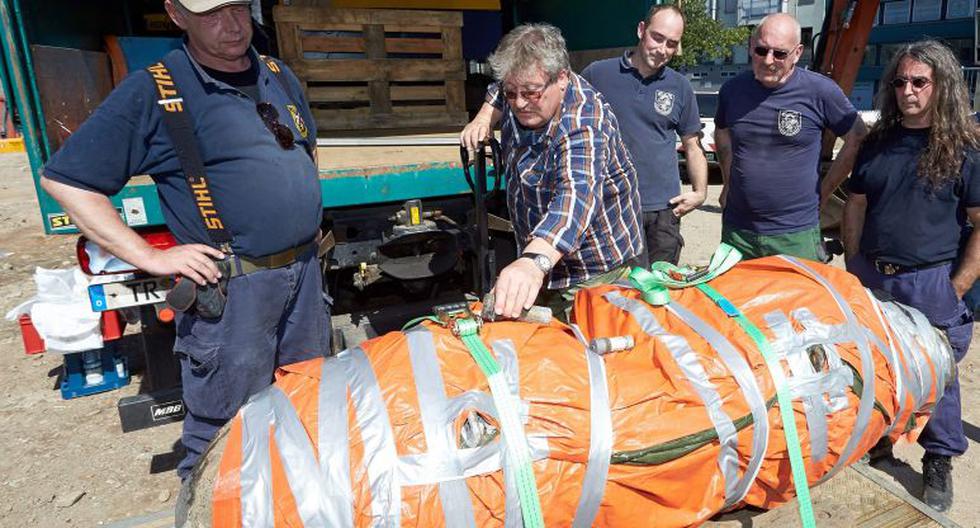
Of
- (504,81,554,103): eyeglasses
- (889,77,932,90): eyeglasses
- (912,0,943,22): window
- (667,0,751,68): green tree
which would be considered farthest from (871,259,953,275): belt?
(667,0,751,68): green tree

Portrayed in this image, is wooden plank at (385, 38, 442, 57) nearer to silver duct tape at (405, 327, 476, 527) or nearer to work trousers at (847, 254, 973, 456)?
work trousers at (847, 254, 973, 456)

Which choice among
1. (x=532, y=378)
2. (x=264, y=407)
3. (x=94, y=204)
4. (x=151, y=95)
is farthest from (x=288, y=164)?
(x=532, y=378)

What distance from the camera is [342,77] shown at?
4.05 metres

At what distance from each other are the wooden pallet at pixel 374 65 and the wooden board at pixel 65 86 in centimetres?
105

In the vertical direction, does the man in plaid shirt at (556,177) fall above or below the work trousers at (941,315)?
above

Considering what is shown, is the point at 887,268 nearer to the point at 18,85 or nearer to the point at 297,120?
the point at 297,120

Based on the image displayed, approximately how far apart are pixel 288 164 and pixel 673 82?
7.26 ft

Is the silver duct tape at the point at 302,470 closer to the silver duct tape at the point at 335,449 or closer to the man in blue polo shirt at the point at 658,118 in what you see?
the silver duct tape at the point at 335,449

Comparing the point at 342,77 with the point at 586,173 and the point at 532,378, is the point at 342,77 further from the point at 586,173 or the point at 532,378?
the point at 532,378

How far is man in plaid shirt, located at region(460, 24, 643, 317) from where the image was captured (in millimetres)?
2068

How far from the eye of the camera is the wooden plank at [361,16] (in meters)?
3.87

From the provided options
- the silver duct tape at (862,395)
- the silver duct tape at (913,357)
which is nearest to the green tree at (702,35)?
the silver duct tape at (913,357)

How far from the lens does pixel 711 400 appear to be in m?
1.61

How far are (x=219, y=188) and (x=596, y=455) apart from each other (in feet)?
4.75
